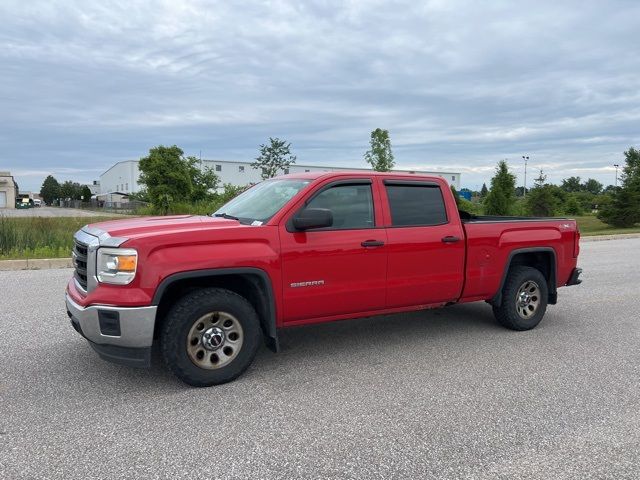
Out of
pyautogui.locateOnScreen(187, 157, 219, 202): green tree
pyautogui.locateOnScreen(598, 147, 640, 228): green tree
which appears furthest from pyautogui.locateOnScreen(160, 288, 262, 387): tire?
pyautogui.locateOnScreen(187, 157, 219, 202): green tree

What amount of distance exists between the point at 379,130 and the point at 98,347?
3366cm

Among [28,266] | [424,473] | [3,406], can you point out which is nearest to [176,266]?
[3,406]

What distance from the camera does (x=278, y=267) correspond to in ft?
14.6

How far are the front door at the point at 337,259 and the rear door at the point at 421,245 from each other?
0.17 meters

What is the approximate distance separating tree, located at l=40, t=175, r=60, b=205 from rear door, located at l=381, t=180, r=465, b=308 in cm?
14298

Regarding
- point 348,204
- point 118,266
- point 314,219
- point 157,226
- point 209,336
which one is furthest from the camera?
point 348,204

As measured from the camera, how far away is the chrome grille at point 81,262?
4.35 metres

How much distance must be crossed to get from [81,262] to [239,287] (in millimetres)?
1342

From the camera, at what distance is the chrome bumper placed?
3955 millimetres

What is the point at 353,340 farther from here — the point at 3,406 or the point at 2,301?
the point at 2,301

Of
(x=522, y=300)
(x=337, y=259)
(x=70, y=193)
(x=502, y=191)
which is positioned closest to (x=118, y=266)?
(x=337, y=259)

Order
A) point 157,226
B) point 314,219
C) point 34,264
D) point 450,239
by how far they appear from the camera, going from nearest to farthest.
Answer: point 314,219
point 157,226
point 450,239
point 34,264

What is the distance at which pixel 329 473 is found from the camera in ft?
9.98

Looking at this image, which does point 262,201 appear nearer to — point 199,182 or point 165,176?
point 165,176
